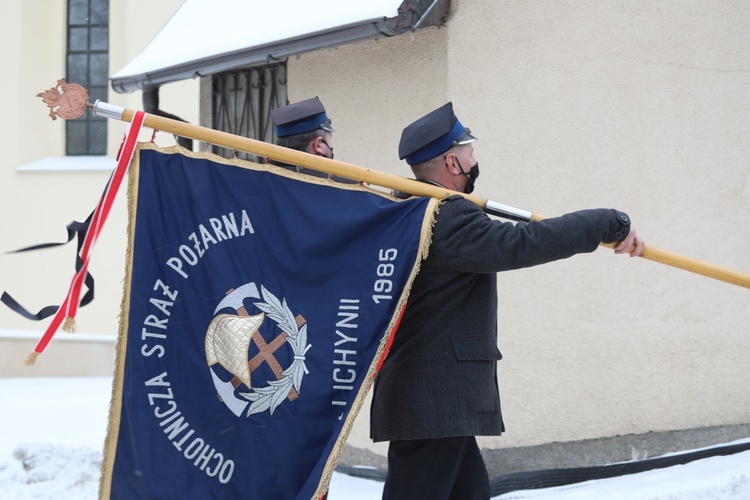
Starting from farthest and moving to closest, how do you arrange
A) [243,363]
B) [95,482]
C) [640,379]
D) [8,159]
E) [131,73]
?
[8,159] < [131,73] < [95,482] < [640,379] < [243,363]

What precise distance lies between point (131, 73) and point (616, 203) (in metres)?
3.53

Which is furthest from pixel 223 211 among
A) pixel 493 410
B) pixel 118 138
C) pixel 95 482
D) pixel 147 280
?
pixel 118 138

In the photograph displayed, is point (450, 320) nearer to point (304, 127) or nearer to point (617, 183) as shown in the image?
point (304, 127)

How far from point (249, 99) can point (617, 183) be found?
8.84 ft

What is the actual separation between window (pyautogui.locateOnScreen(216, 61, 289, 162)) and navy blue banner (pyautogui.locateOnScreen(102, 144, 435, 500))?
10.3 ft

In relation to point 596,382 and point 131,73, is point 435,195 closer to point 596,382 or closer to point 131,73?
point 596,382

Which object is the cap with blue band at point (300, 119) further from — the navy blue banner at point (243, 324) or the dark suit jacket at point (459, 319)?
the dark suit jacket at point (459, 319)

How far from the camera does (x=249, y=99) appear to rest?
22.0 ft

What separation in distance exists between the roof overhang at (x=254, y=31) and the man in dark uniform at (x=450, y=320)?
1.72 m

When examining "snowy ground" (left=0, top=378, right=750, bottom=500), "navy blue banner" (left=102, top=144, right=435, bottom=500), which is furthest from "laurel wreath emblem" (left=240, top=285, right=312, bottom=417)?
"snowy ground" (left=0, top=378, right=750, bottom=500)

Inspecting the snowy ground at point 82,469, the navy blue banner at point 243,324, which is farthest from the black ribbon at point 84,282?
the snowy ground at point 82,469

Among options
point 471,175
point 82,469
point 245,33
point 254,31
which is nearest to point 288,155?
point 471,175

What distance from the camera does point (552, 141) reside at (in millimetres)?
5152

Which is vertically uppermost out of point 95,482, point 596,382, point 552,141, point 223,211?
point 552,141
